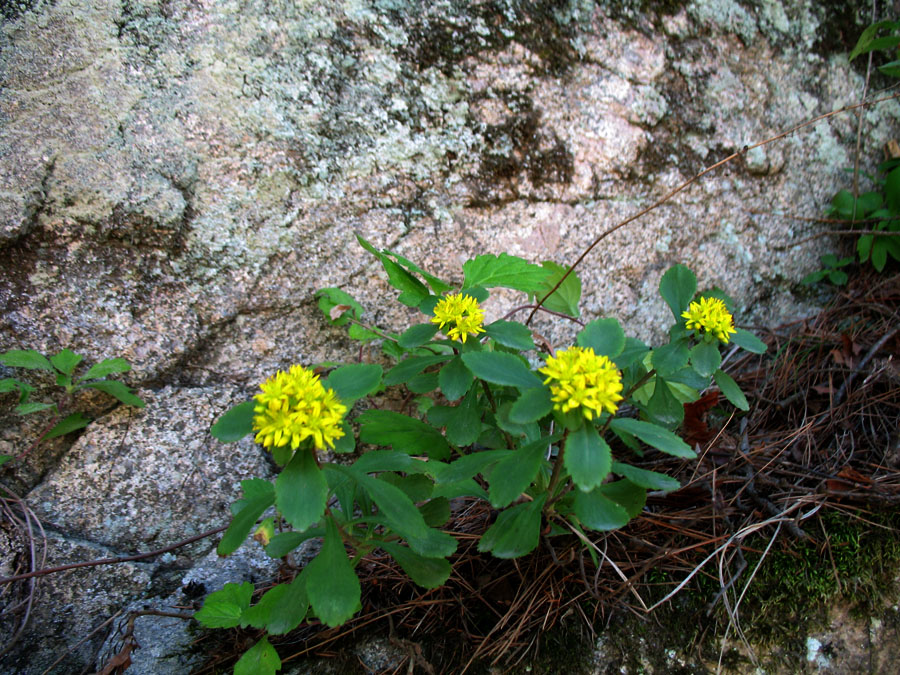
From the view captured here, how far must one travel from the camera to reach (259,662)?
118 centimetres

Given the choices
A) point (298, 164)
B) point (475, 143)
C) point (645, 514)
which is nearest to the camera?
point (645, 514)

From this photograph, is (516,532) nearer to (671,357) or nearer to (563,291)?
(671,357)

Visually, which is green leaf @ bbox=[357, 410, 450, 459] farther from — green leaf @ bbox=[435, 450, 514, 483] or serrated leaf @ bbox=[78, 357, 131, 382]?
serrated leaf @ bbox=[78, 357, 131, 382]

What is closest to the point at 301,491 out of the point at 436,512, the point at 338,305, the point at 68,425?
the point at 436,512

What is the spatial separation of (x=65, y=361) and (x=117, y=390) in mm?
147

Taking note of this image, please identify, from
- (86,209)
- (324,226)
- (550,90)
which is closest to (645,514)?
(324,226)

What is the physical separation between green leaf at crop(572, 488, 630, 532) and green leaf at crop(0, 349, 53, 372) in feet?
4.65

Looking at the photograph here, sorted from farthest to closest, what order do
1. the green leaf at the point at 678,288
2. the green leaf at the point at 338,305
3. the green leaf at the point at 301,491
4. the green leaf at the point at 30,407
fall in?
the green leaf at the point at 338,305, the green leaf at the point at 30,407, the green leaf at the point at 678,288, the green leaf at the point at 301,491

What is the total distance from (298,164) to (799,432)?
1703 mm

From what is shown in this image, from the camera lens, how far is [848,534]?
4.60ft

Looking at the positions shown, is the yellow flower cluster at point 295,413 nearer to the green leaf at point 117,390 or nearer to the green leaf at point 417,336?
the green leaf at point 417,336

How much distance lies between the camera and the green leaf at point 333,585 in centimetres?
102

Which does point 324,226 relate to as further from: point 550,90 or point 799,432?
point 799,432

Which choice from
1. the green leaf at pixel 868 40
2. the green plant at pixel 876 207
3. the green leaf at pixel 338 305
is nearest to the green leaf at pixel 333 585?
the green leaf at pixel 338 305
